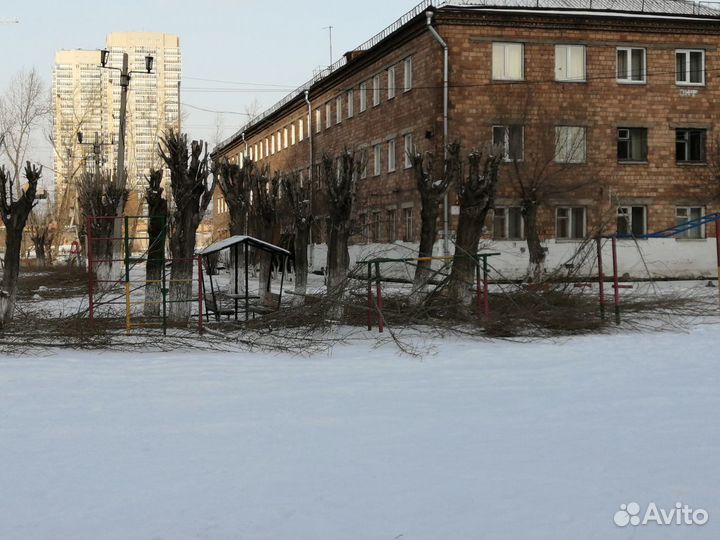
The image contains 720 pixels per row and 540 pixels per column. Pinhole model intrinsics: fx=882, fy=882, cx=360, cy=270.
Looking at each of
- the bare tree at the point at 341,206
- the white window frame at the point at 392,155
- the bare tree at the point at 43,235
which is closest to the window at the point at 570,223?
the white window frame at the point at 392,155

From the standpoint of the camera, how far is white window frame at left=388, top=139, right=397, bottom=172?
120 ft

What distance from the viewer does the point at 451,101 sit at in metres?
32.0

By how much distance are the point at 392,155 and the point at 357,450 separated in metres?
30.6

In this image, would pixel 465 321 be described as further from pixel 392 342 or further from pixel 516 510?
pixel 516 510

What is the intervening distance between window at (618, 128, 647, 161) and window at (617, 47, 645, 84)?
195 centimetres

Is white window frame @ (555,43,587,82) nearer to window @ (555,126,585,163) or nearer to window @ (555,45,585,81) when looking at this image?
window @ (555,45,585,81)

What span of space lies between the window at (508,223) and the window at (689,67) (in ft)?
27.9

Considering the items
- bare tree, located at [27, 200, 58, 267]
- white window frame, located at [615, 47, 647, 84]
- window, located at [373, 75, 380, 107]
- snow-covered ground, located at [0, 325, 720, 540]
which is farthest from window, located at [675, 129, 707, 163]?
bare tree, located at [27, 200, 58, 267]

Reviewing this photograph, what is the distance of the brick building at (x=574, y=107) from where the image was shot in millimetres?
32281

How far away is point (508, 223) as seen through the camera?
32844 mm

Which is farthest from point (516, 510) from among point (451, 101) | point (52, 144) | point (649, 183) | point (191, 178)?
point (52, 144)

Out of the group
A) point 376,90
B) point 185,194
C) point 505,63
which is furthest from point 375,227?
point 185,194

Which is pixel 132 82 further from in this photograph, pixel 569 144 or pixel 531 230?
pixel 531 230

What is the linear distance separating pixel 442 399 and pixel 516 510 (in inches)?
167
